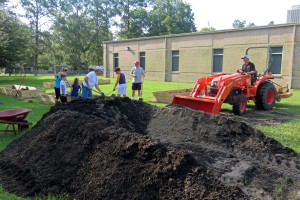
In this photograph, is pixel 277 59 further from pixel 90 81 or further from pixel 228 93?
pixel 90 81

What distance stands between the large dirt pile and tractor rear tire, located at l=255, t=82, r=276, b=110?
436 centimetres

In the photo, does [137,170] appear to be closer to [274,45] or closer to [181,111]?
[181,111]

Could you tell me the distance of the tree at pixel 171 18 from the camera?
2100 inches

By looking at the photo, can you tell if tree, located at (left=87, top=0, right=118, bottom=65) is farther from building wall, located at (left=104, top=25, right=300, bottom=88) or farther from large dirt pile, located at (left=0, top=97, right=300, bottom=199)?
large dirt pile, located at (left=0, top=97, right=300, bottom=199)

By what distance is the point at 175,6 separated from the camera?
57031mm

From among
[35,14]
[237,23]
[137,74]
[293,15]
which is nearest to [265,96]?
[137,74]

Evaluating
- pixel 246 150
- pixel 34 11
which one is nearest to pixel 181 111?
pixel 246 150

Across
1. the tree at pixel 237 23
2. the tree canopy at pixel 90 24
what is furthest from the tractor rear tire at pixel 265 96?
the tree at pixel 237 23

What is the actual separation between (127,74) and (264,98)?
2161cm

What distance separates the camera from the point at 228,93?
845cm

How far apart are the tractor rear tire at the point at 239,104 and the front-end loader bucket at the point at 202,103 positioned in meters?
0.83

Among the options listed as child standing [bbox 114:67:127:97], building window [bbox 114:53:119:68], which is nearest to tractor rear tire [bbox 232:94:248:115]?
child standing [bbox 114:67:127:97]

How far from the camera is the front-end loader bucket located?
8070 mm

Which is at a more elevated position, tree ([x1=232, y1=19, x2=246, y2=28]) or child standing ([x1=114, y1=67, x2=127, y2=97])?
tree ([x1=232, y1=19, x2=246, y2=28])
